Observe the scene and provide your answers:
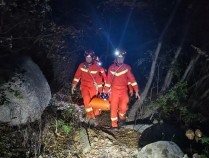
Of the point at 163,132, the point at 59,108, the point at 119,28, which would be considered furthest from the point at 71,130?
the point at 119,28

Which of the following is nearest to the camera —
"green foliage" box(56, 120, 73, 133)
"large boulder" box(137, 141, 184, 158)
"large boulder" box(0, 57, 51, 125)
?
"large boulder" box(137, 141, 184, 158)

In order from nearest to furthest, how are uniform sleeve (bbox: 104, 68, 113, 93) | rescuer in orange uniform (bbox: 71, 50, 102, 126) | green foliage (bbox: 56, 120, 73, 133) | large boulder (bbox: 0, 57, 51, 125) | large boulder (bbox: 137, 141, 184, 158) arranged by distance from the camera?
large boulder (bbox: 137, 141, 184, 158)
large boulder (bbox: 0, 57, 51, 125)
green foliage (bbox: 56, 120, 73, 133)
uniform sleeve (bbox: 104, 68, 113, 93)
rescuer in orange uniform (bbox: 71, 50, 102, 126)

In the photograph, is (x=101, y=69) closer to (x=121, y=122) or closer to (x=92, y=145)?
(x=121, y=122)

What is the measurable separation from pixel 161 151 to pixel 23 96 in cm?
323

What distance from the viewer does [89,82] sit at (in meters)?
7.42

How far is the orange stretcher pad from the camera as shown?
23.8 feet

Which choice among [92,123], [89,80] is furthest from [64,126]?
[89,80]

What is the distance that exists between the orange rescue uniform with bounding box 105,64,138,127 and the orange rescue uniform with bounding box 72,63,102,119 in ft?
1.16

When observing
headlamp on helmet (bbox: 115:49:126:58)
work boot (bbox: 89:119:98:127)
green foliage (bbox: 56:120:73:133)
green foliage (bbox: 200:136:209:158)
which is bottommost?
green foliage (bbox: 200:136:209:158)

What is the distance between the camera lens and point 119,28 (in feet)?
35.4

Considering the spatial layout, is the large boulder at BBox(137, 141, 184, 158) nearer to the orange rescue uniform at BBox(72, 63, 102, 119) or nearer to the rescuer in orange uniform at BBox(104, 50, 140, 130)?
the rescuer in orange uniform at BBox(104, 50, 140, 130)

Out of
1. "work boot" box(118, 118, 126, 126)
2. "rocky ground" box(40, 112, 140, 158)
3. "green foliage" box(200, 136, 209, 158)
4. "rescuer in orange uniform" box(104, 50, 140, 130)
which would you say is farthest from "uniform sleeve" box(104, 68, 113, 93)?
"green foliage" box(200, 136, 209, 158)

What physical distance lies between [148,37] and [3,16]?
5.46 m

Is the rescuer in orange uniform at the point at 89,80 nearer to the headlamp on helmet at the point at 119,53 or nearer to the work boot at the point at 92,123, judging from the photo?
the work boot at the point at 92,123
